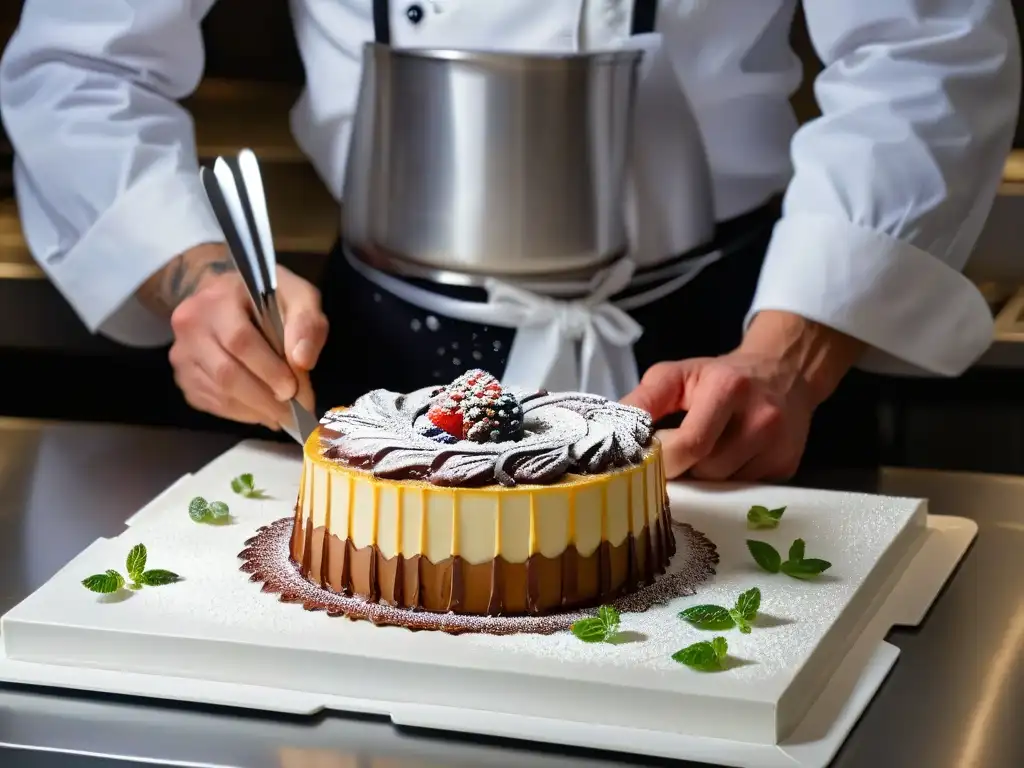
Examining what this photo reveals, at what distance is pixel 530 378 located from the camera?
154 centimetres

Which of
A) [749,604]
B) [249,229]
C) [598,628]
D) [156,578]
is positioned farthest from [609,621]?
[249,229]

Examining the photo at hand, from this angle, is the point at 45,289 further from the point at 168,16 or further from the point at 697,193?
the point at 697,193

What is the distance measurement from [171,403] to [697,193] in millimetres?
941

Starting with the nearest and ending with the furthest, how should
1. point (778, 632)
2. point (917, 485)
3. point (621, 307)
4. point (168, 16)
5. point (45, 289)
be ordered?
point (778, 632)
point (917, 485)
point (621, 307)
point (168, 16)
point (45, 289)

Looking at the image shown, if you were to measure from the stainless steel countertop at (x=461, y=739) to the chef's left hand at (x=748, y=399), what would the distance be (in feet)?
0.59

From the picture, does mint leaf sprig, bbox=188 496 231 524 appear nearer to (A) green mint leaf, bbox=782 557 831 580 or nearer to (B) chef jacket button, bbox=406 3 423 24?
(A) green mint leaf, bbox=782 557 831 580

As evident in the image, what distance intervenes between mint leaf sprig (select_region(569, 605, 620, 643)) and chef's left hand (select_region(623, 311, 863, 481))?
13.3 inches

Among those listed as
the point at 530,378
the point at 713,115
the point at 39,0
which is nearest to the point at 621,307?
the point at 530,378

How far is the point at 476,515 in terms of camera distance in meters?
1.05

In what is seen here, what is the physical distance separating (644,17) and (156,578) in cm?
79

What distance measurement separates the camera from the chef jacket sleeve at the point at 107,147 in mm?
1608

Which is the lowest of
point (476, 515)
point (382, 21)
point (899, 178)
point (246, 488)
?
point (246, 488)

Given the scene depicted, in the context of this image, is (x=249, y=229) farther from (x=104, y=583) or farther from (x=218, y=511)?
(x=104, y=583)

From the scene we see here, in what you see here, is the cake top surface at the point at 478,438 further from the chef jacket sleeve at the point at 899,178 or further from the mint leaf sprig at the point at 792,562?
the chef jacket sleeve at the point at 899,178
